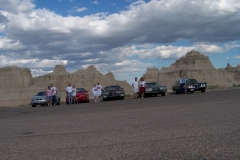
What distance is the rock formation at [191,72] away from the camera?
89750 millimetres

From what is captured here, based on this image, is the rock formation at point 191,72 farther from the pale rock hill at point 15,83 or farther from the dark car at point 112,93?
the dark car at point 112,93

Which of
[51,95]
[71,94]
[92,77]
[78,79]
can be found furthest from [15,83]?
[51,95]

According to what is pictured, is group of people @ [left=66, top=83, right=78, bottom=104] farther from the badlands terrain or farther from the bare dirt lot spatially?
the badlands terrain

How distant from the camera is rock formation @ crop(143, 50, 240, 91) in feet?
294

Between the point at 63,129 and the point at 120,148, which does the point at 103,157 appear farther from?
the point at 63,129

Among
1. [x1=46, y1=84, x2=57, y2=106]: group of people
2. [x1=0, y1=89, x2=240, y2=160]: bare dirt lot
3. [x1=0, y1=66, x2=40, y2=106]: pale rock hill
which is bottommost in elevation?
[x1=0, y1=89, x2=240, y2=160]: bare dirt lot

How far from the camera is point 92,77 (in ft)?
325

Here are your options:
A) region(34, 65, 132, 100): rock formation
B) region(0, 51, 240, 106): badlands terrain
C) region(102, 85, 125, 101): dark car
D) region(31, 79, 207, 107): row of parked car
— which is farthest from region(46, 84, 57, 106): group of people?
region(34, 65, 132, 100): rock formation

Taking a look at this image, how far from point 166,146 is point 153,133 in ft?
4.46

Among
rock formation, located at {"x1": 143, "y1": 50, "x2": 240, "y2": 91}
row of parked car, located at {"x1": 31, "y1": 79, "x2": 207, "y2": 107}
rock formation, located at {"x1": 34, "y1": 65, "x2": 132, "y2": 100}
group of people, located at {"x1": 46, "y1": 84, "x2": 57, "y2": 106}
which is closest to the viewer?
group of people, located at {"x1": 46, "y1": 84, "x2": 57, "y2": 106}

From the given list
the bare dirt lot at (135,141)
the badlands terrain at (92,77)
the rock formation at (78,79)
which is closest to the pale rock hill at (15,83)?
the badlands terrain at (92,77)

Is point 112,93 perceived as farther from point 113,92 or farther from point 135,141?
point 135,141

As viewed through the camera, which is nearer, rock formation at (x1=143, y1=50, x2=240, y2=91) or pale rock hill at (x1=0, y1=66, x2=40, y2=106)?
pale rock hill at (x1=0, y1=66, x2=40, y2=106)

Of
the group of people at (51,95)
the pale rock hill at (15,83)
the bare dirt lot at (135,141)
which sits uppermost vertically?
the pale rock hill at (15,83)
